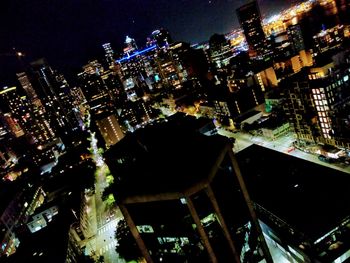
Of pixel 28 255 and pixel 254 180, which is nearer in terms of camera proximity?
pixel 254 180

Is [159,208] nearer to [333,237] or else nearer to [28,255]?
[333,237]

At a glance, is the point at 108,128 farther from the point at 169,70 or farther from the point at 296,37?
the point at 296,37

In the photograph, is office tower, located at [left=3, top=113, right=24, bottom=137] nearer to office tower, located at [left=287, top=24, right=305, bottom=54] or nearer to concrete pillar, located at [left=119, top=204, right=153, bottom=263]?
office tower, located at [left=287, top=24, right=305, bottom=54]

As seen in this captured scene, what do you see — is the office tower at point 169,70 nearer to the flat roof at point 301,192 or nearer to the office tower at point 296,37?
the office tower at point 296,37

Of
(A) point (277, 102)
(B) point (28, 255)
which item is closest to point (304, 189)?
(B) point (28, 255)

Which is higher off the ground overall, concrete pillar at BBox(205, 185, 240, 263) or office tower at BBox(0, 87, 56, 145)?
office tower at BBox(0, 87, 56, 145)

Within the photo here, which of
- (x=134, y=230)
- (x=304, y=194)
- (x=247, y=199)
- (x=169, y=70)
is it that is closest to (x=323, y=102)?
(x=304, y=194)

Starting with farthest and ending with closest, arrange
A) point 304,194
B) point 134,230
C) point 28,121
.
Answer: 1. point 28,121
2. point 304,194
3. point 134,230

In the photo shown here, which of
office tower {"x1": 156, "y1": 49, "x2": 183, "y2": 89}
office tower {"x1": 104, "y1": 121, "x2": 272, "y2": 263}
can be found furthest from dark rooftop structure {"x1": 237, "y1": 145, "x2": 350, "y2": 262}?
office tower {"x1": 156, "y1": 49, "x2": 183, "y2": 89}
